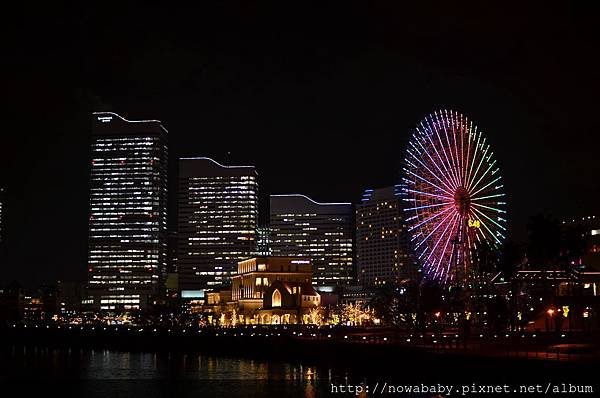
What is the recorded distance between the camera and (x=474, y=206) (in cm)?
9100

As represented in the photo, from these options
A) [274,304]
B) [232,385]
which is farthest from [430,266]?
[274,304]

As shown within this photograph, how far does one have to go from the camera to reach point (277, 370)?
291 feet

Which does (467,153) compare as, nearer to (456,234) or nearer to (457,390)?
(456,234)

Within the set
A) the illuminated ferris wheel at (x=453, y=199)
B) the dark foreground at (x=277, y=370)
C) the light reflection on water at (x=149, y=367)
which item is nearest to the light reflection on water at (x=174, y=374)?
the light reflection on water at (x=149, y=367)

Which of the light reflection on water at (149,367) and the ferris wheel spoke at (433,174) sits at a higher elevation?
the ferris wheel spoke at (433,174)

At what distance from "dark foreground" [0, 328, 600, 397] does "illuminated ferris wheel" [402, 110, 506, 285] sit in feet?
48.0

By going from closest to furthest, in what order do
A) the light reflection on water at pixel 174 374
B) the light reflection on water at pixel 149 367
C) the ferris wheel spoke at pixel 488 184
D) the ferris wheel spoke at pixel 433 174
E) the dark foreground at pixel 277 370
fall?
1. the dark foreground at pixel 277 370
2. the light reflection on water at pixel 174 374
3. the light reflection on water at pixel 149 367
4. the ferris wheel spoke at pixel 488 184
5. the ferris wheel spoke at pixel 433 174

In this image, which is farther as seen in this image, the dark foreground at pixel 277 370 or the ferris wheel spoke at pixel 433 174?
the ferris wheel spoke at pixel 433 174

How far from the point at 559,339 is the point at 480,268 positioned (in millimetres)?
21609

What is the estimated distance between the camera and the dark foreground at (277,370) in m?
56.6

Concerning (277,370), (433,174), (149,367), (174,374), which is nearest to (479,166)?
(433,174)

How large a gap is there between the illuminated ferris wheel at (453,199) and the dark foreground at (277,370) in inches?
576

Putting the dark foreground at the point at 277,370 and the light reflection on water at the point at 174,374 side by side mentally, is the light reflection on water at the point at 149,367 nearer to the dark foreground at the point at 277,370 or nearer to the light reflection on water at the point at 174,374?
the light reflection on water at the point at 174,374

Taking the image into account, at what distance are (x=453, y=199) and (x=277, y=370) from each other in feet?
90.7
